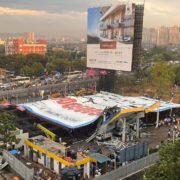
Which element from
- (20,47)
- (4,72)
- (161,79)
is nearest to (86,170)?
(161,79)

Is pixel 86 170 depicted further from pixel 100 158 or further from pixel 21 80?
pixel 21 80

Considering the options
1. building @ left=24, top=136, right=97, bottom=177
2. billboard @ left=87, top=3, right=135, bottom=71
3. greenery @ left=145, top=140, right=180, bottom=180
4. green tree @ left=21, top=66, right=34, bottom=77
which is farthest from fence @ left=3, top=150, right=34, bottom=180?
green tree @ left=21, top=66, right=34, bottom=77

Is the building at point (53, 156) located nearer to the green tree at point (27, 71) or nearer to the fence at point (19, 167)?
the fence at point (19, 167)

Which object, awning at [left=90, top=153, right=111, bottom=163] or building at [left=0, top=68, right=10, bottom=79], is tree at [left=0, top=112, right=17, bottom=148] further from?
building at [left=0, top=68, right=10, bottom=79]

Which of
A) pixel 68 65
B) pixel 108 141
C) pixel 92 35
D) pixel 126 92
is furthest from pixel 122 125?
pixel 68 65

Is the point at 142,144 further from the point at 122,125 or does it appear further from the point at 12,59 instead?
the point at 12,59
